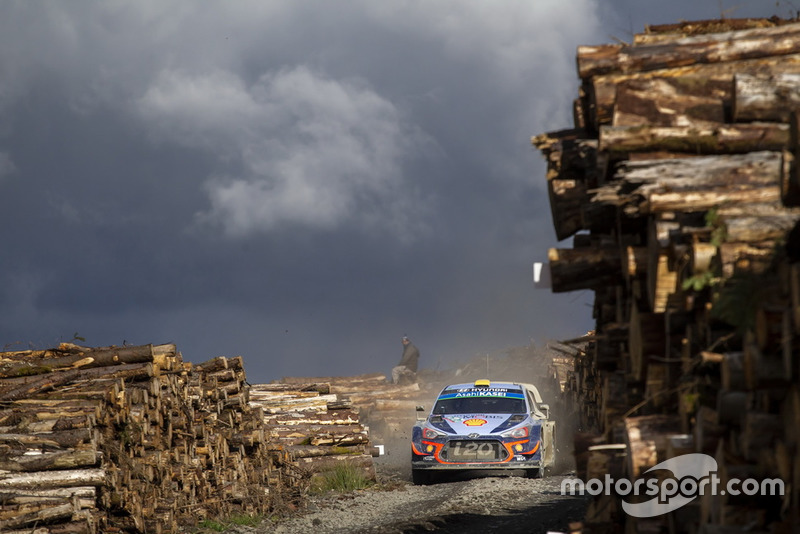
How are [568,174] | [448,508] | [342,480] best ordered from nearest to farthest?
[568,174] < [448,508] < [342,480]

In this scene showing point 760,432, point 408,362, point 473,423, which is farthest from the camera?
point 408,362

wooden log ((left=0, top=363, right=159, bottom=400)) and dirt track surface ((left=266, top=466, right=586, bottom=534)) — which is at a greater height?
wooden log ((left=0, top=363, right=159, bottom=400))

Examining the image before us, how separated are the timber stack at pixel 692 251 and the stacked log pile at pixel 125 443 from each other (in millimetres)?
5218

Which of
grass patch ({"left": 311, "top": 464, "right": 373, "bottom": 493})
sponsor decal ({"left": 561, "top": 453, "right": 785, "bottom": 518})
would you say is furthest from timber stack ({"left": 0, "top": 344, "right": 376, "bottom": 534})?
sponsor decal ({"left": 561, "top": 453, "right": 785, "bottom": 518})

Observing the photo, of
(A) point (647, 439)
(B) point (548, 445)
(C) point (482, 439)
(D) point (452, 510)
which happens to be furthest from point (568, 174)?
(B) point (548, 445)

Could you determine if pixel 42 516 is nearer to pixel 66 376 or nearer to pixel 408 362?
pixel 66 376

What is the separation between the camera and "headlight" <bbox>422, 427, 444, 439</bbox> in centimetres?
1580

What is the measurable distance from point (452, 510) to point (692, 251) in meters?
7.59

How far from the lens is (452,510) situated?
12156 mm

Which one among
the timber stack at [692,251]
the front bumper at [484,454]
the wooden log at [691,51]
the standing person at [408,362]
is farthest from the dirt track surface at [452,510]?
the standing person at [408,362]

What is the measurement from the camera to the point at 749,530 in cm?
459

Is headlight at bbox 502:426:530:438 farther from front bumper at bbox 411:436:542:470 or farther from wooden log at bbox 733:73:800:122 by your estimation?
wooden log at bbox 733:73:800:122

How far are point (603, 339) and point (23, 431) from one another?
20.2 ft

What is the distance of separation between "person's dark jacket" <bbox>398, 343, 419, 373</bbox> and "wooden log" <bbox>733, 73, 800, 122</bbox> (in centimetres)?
2798
